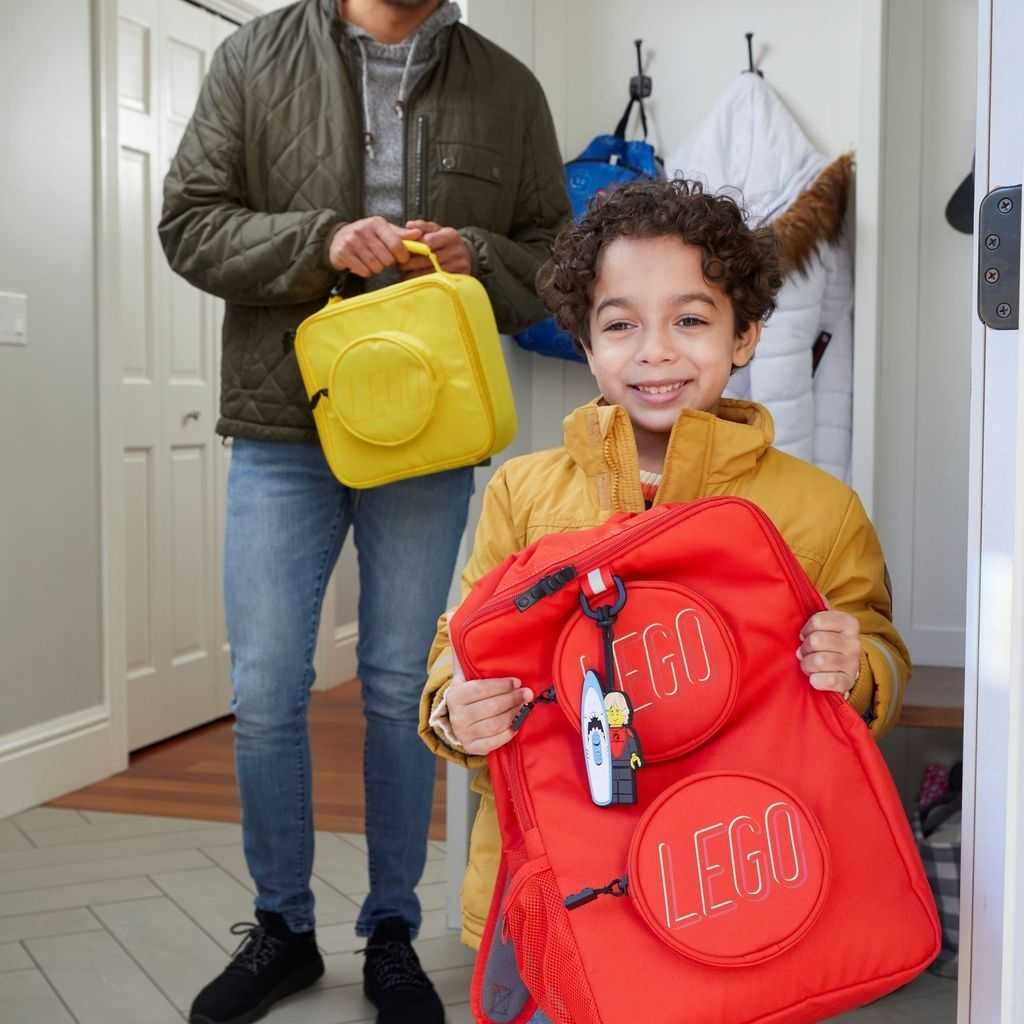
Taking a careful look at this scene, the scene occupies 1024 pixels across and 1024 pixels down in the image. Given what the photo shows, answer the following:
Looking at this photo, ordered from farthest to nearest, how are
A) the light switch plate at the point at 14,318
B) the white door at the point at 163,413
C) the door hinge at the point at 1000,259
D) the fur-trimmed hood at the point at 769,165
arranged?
the white door at the point at 163,413 < the light switch plate at the point at 14,318 < the fur-trimmed hood at the point at 769,165 < the door hinge at the point at 1000,259

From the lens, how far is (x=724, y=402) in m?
1.36

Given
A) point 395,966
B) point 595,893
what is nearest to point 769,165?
point 395,966

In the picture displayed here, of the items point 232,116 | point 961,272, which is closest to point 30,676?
point 232,116

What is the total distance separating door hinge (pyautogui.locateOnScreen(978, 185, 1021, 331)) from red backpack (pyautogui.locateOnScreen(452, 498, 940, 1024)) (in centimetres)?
25

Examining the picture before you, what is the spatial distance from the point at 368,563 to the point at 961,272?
1.16 meters

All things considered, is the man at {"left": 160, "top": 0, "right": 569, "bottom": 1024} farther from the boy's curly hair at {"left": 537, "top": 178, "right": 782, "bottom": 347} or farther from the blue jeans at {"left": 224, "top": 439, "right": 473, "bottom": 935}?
the boy's curly hair at {"left": 537, "top": 178, "right": 782, "bottom": 347}

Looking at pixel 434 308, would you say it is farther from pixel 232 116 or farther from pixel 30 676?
pixel 30 676

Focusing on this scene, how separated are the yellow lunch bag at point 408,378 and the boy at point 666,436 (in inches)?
10.6

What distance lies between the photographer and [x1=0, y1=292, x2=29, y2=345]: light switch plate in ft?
9.88

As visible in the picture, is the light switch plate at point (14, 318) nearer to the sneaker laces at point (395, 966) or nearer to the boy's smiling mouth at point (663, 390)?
the sneaker laces at point (395, 966)

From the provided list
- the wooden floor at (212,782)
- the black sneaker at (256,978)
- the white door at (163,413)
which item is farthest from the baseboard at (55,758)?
the black sneaker at (256,978)

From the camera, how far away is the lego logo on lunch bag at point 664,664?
1.02m

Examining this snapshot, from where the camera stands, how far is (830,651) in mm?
1042

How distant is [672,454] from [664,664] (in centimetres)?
27
